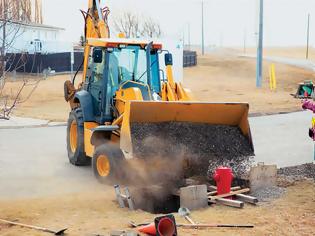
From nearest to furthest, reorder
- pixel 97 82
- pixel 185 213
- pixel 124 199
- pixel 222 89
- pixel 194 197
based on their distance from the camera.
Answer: pixel 185 213, pixel 194 197, pixel 124 199, pixel 97 82, pixel 222 89

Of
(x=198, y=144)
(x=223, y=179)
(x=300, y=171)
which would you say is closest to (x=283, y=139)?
(x=300, y=171)

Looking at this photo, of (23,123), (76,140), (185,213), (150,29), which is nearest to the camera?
(185,213)

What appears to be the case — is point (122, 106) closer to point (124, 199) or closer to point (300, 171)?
point (124, 199)

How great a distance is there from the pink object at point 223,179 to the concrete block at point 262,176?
0.61 m

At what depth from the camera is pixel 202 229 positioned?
266 inches

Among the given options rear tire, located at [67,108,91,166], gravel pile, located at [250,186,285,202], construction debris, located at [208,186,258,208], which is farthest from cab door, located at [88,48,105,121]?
gravel pile, located at [250,186,285,202]

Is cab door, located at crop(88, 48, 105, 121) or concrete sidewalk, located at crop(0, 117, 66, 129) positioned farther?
concrete sidewalk, located at crop(0, 117, 66, 129)

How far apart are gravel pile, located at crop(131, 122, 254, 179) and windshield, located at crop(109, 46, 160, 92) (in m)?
1.57

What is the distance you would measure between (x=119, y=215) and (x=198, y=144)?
2302 mm

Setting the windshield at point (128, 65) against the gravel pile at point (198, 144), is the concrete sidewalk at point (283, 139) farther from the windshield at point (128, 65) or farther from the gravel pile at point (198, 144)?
the windshield at point (128, 65)

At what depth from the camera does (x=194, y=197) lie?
26.0ft

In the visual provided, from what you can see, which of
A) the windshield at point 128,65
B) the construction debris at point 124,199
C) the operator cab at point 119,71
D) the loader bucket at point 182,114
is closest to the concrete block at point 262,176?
the loader bucket at point 182,114

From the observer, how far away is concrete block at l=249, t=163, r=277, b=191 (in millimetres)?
8812

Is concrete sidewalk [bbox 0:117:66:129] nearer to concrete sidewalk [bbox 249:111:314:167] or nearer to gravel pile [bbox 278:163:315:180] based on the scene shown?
concrete sidewalk [bbox 249:111:314:167]
